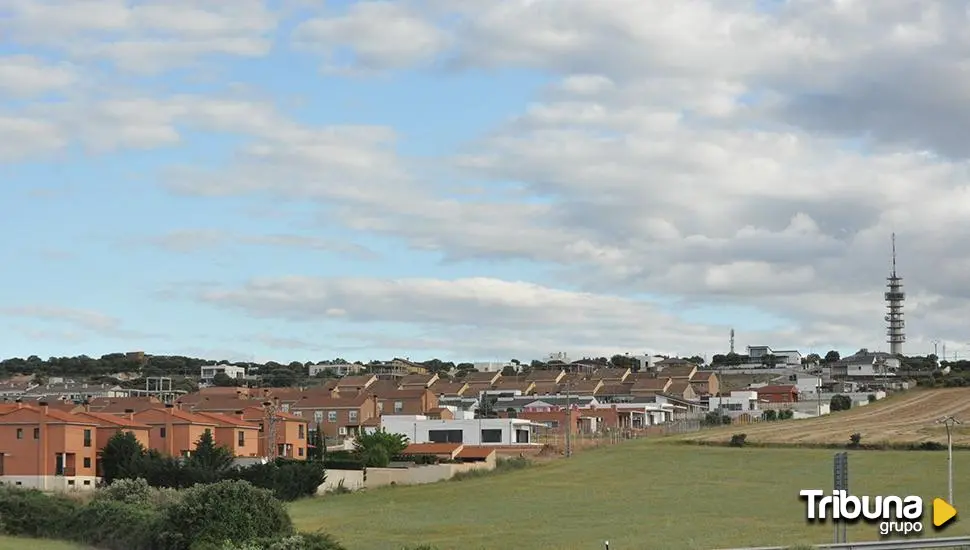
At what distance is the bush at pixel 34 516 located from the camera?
63906mm

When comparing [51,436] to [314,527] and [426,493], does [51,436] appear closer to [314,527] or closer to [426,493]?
[426,493]

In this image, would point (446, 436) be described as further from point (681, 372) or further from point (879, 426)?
point (681, 372)

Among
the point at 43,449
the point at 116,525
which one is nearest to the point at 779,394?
the point at 43,449

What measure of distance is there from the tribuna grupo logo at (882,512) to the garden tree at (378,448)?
47.0 m

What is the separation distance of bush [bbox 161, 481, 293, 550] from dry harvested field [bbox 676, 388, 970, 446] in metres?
62.2

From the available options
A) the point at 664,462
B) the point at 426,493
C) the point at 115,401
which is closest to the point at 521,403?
the point at 115,401

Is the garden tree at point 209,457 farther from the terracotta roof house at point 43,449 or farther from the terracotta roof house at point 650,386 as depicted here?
the terracotta roof house at point 650,386

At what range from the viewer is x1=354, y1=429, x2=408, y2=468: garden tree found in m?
100

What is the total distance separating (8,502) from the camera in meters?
65.6

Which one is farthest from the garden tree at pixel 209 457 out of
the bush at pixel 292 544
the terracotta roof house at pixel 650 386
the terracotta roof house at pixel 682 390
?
the terracotta roof house at pixel 682 390

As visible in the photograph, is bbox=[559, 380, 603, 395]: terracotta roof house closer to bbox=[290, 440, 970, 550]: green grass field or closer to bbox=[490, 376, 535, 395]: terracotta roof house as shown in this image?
bbox=[490, 376, 535, 395]: terracotta roof house

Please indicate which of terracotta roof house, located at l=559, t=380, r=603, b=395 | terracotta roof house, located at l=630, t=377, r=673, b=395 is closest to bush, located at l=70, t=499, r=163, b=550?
terracotta roof house, located at l=630, t=377, r=673, b=395

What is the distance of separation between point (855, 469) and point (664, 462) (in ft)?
49.6

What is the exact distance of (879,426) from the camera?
120 meters
